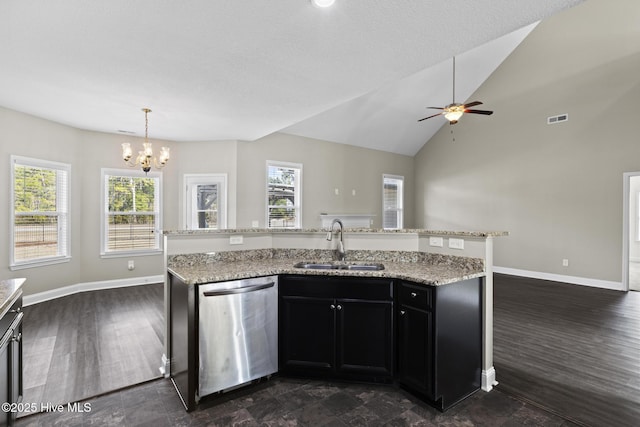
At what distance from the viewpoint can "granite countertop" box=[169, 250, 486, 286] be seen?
2.27 m

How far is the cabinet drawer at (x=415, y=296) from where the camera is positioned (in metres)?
2.16

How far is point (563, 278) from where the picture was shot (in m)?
6.07

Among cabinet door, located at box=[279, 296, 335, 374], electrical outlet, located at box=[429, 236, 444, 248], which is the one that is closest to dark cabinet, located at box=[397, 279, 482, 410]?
electrical outlet, located at box=[429, 236, 444, 248]

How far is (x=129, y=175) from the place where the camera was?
559cm

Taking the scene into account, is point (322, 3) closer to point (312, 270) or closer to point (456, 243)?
point (312, 270)

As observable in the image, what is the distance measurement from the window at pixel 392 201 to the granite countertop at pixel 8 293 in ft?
23.4

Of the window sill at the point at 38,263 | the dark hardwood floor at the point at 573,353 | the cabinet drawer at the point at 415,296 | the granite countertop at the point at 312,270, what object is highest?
the granite countertop at the point at 312,270

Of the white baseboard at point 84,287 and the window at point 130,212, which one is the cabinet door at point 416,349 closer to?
the window at point 130,212

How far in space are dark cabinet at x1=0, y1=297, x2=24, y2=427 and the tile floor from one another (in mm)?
347

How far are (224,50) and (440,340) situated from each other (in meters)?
2.70

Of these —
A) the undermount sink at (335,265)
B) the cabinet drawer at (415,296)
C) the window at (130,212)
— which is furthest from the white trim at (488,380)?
the window at (130,212)

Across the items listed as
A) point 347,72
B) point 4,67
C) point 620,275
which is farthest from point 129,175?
point 620,275

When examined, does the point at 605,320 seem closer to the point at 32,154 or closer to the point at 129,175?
the point at 129,175

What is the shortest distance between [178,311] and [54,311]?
3.11 meters
